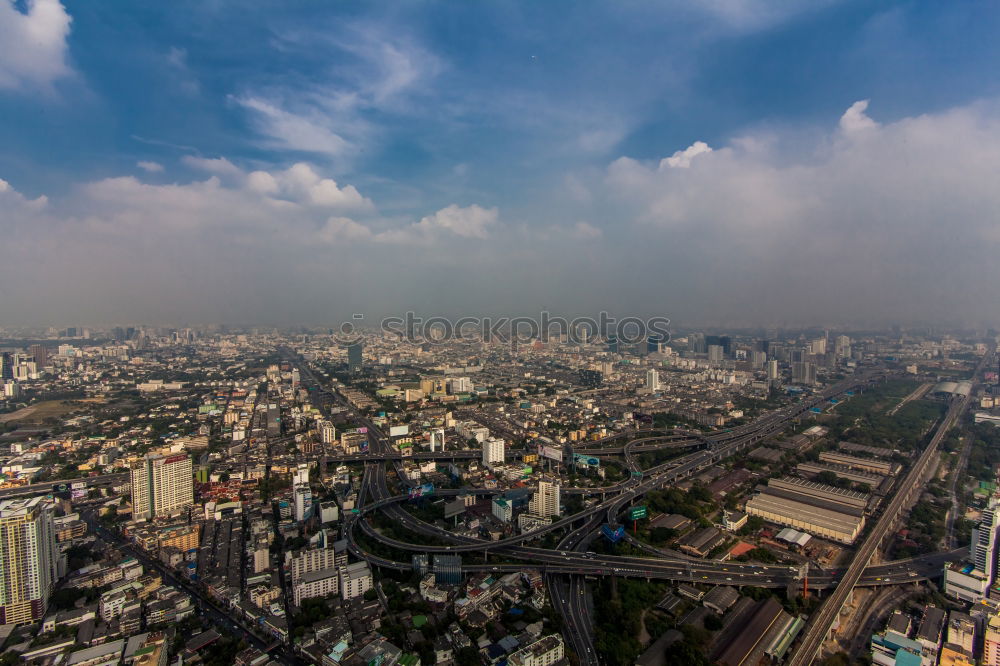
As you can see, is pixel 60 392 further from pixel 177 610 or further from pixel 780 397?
pixel 780 397

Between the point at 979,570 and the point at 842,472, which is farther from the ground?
the point at 979,570

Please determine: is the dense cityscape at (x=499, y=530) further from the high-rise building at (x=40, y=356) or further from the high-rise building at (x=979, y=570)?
the high-rise building at (x=40, y=356)

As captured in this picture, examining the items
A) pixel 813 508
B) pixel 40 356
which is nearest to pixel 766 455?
pixel 813 508

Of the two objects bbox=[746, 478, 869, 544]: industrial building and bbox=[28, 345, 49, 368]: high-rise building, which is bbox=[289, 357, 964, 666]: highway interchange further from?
bbox=[28, 345, 49, 368]: high-rise building

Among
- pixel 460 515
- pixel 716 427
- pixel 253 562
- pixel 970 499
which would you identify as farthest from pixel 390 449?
pixel 970 499

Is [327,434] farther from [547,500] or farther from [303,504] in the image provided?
[547,500]

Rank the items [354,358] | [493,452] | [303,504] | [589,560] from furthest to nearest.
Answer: [354,358] < [493,452] < [303,504] < [589,560]

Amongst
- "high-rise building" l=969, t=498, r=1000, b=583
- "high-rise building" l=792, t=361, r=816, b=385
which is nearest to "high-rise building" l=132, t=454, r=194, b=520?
"high-rise building" l=969, t=498, r=1000, b=583

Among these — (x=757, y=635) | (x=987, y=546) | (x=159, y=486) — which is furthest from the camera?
(x=159, y=486)
